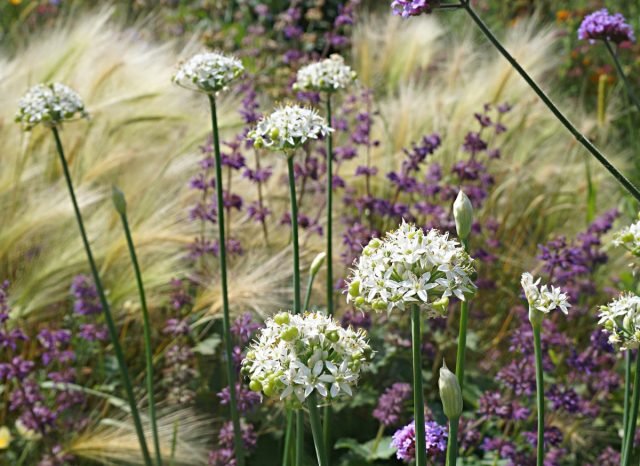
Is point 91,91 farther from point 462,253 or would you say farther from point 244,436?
point 462,253

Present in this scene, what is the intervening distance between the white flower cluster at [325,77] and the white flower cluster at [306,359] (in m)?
1.06

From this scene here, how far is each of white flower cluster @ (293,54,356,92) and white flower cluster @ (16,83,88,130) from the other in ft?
1.71

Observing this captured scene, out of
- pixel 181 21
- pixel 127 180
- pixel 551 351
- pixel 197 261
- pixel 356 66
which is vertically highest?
pixel 181 21

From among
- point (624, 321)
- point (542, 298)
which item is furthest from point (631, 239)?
point (542, 298)

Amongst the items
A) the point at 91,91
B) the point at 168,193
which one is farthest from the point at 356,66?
the point at 168,193

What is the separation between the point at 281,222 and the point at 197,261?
0.37 meters

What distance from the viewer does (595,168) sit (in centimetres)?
394

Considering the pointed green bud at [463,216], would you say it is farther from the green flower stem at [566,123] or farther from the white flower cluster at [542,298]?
the green flower stem at [566,123]

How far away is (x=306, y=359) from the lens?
119 cm

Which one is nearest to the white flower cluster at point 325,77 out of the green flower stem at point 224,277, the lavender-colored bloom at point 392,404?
the green flower stem at point 224,277

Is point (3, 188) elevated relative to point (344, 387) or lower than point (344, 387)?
elevated

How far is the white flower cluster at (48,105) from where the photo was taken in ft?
6.97

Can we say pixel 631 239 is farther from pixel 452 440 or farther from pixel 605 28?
pixel 605 28

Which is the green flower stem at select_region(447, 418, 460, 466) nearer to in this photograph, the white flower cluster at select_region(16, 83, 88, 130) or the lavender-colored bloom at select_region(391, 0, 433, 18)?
the lavender-colored bloom at select_region(391, 0, 433, 18)
